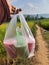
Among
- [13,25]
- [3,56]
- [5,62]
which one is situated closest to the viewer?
[13,25]

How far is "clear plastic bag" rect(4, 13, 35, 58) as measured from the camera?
2.20m

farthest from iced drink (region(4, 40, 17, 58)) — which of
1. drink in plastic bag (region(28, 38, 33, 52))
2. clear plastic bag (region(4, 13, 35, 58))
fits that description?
drink in plastic bag (region(28, 38, 33, 52))

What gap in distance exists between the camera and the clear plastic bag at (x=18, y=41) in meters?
2.20

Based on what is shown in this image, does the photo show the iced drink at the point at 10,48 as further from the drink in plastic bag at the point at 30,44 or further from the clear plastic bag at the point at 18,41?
the drink in plastic bag at the point at 30,44

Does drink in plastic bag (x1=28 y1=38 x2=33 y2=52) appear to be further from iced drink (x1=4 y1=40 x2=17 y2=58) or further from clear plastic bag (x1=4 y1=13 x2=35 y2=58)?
iced drink (x1=4 y1=40 x2=17 y2=58)

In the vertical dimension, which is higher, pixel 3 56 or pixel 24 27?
pixel 24 27

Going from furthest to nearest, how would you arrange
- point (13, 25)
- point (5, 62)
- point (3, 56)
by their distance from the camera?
point (3, 56), point (5, 62), point (13, 25)

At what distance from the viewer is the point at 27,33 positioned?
228cm

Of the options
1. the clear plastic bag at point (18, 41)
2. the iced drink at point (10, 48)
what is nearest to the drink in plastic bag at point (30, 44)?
the clear plastic bag at point (18, 41)

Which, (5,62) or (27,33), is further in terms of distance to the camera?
(5,62)

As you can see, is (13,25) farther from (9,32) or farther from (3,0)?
(3,0)

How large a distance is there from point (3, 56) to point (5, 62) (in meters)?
0.45

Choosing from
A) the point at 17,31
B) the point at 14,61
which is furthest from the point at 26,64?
the point at 17,31

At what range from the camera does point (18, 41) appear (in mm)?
2236
